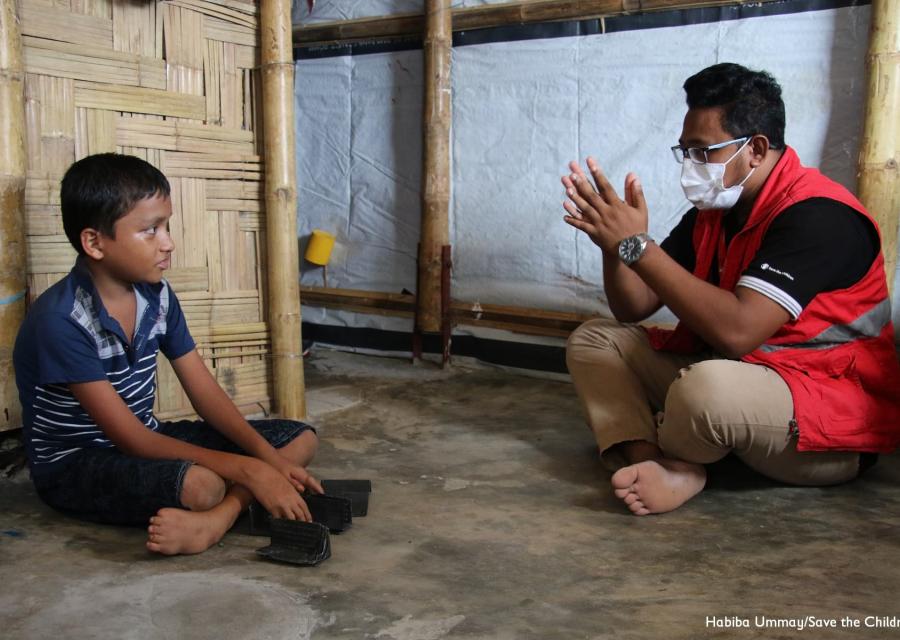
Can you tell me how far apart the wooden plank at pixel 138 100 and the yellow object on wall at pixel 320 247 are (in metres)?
1.49

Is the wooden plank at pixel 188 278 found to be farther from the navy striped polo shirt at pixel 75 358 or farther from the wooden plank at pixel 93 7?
the wooden plank at pixel 93 7

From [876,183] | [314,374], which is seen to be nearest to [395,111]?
[314,374]

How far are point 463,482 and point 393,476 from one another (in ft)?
0.65

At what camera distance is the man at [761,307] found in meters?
1.93

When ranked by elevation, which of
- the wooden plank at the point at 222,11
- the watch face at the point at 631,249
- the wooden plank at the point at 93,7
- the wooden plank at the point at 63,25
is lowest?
the watch face at the point at 631,249

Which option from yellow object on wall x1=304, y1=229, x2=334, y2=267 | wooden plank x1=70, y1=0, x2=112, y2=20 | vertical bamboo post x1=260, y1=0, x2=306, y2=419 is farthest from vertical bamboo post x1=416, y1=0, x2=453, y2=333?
wooden plank x1=70, y1=0, x2=112, y2=20

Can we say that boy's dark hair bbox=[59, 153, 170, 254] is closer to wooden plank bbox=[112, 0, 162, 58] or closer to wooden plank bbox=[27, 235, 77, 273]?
wooden plank bbox=[27, 235, 77, 273]

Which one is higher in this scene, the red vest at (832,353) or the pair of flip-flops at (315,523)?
the red vest at (832,353)

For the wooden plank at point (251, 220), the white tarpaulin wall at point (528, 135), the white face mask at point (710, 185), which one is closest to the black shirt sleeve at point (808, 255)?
the white face mask at point (710, 185)

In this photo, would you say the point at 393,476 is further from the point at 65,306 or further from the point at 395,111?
the point at 395,111

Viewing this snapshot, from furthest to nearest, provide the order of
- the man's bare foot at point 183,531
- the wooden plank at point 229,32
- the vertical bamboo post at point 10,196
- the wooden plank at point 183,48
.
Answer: the wooden plank at point 229,32 < the wooden plank at point 183,48 < the vertical bamboo post at point 10,196 < the man's bare foot at point 183,531

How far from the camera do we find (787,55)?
2932 millimetres

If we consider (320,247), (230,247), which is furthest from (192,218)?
(320,247)

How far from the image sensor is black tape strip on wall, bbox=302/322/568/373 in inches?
141
